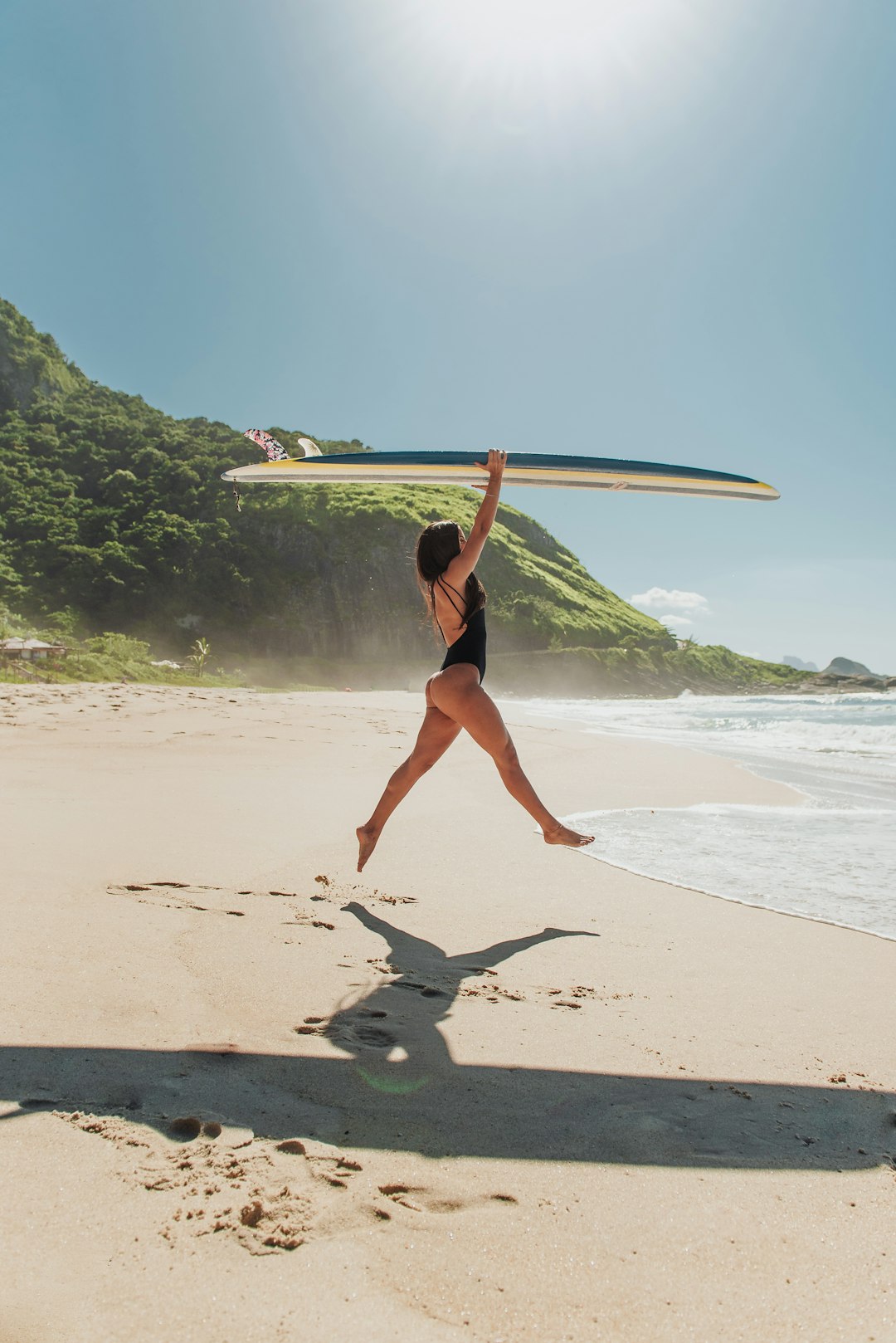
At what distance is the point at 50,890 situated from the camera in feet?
8.99

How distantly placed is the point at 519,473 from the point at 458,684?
172cm

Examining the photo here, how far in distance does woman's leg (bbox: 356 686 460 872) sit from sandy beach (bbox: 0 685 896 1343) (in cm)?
22

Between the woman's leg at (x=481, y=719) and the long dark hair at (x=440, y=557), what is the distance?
294 millimetres

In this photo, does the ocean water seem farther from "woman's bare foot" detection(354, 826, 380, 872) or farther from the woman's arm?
the woman's arm

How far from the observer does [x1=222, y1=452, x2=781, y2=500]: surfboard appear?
169 inches

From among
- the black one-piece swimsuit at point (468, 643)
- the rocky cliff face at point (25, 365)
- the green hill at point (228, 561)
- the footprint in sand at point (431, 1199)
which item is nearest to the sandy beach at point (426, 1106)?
the footprint in sand at point (431, 1199)

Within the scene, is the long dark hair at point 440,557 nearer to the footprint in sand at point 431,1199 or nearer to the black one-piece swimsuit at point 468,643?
the black one-piece swimsuit at point 468,643

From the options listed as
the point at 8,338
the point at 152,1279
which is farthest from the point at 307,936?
the point at 8,338

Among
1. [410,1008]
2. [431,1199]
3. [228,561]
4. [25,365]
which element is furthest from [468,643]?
[25,365]

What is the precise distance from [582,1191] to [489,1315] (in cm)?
35

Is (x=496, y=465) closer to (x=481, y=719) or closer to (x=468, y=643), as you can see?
(x=468, y=643)

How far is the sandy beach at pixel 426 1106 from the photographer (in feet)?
3.41

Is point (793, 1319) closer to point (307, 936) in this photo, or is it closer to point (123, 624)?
point (307, 936)

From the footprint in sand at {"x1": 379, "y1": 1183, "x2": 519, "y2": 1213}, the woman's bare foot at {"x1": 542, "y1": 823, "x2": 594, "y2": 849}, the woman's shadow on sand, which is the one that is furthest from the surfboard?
the footprint in sand at {"x1": 379, "y1": 1183, "x2": 519, "y2": 1213}
